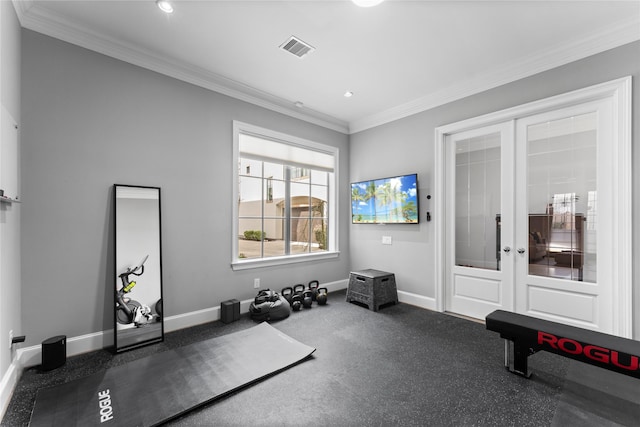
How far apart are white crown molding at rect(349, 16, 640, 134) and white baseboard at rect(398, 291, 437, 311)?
259cm

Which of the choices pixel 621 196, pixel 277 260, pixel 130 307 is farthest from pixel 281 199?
pixel 621 196

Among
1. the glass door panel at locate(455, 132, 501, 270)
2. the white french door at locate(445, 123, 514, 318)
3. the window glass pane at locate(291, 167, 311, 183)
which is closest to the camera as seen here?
the white french door at locate(445, 123, 514, 318)

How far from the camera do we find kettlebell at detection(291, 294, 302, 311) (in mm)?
3680

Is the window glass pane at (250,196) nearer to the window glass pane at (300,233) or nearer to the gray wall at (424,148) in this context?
the window glass pane at (300,233)

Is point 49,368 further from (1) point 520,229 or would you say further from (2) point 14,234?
(1) point 520,229

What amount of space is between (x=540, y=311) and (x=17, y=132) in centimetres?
506

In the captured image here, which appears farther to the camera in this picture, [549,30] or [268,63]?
[268,63]

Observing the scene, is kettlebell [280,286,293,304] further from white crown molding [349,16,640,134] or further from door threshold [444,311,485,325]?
white crown molding [349,16,640,134]

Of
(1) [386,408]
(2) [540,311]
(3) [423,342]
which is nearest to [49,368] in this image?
(1) [386,408]

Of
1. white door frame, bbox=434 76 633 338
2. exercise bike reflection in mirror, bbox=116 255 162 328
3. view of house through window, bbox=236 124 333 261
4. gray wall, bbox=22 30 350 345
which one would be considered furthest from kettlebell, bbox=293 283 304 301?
white door frame, bbox=434 76 633 338

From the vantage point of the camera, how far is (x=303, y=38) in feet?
8.64

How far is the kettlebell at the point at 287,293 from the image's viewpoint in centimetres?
385

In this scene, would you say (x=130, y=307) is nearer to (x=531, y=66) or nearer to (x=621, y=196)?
(x=621, y=196)

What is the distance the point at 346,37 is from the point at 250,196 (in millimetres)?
2319
